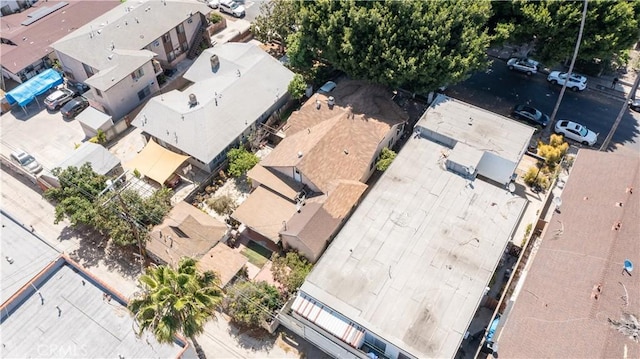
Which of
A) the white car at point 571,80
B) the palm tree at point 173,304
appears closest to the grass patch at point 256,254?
the palm tree at point 173,304

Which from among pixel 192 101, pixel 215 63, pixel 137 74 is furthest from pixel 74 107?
pixel 215 63

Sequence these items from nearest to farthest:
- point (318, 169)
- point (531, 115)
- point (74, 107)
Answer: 1. point (318, 169)
2. point (531, 115)
3. point (74, 107)

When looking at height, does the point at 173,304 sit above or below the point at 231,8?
below

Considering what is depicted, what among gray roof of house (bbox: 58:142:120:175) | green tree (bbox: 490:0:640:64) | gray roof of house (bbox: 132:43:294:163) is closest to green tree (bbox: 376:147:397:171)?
gray roof of house (bbox: 132:43:294:163)

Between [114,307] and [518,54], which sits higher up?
[518,54]

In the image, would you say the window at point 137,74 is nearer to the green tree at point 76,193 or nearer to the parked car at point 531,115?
the green tree at point 76,193

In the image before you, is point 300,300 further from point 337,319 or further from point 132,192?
point 132,192

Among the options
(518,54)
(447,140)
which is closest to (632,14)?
(518,54)

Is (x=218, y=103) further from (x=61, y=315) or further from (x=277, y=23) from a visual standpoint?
(x=61, y=315)
